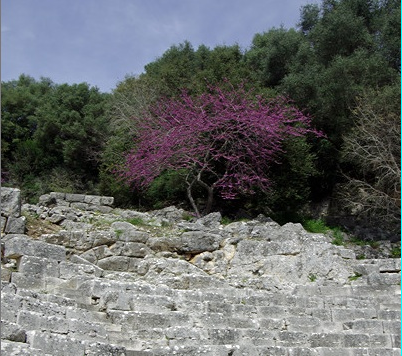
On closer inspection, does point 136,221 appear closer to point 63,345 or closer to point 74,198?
point 74,198

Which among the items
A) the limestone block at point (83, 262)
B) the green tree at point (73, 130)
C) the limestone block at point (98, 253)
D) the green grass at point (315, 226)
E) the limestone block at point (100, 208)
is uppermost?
the green tree at point (73, 130)

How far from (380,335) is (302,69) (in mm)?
11472

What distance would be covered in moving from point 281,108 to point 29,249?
365 inches

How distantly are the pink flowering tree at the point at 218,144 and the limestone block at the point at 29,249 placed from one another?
6.07 m

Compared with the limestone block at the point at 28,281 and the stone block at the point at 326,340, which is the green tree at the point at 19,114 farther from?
the stone block at the point at 326,340

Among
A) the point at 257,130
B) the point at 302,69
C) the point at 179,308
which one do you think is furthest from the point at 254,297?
the point at 302,69

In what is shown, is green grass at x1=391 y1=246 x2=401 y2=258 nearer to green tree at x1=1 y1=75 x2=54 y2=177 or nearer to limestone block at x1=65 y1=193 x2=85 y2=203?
limestone block at x1=65 y1=193 x2=85 y2=203

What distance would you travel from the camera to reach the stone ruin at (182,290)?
242 inches

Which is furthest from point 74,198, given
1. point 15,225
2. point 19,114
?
point 19,114

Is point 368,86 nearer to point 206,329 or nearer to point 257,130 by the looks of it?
point 257,130

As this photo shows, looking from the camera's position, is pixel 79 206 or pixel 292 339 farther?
pixel 79 206

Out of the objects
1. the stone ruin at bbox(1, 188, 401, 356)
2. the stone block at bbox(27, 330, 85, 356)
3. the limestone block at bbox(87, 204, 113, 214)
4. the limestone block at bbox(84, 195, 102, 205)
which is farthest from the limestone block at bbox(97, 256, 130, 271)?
the stone block at bbox(27, 330, 85, 356)

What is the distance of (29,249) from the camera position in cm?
793

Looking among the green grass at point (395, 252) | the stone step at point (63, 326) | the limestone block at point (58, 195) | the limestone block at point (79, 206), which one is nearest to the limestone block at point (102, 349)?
the stone step at point (63, 326)
